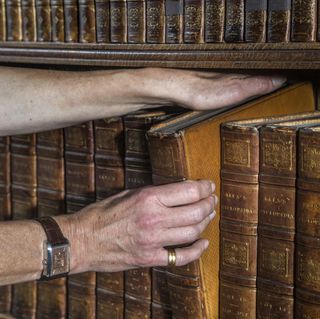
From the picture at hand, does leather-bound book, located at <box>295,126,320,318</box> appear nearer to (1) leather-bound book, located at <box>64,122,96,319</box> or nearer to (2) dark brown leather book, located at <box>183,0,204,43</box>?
(2) dark brown leather book, located at <box>183,0,204,43</box>

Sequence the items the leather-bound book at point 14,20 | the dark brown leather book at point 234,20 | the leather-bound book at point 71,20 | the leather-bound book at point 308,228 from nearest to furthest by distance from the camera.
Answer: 1. the leather-bound book at point 308,228
2. the dark brown leather book at point 234,20
3. the leather-bound book at point 71,20
4. the leather-bound book at point 14,20

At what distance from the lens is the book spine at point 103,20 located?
1.35m

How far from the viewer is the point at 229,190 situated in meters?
1.18

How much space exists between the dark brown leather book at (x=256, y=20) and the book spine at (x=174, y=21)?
0.13m

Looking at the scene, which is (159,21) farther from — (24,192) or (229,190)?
(24,192)

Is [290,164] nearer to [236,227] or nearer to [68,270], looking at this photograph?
[236,227]

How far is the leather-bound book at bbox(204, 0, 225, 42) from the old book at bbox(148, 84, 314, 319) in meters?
0.13

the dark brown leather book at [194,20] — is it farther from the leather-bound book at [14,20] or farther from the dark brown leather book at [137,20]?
the leather-bound book at [14,20]

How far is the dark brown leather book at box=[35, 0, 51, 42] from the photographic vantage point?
1459mm

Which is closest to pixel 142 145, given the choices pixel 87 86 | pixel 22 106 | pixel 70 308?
pixel 87 86

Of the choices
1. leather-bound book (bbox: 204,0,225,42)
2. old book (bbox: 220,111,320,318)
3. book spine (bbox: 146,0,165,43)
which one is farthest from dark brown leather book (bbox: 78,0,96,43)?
old book (bbox: 220,111,320,318)

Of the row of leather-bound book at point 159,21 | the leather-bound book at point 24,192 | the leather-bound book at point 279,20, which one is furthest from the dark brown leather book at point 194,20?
the leather-bound book at point 24,192

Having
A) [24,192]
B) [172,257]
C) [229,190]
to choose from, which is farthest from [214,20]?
[24,192]

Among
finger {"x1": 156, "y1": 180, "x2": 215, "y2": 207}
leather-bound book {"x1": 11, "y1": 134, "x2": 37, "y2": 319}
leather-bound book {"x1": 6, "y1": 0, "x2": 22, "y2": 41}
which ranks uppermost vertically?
leather-bound book {"x1": 6, "y1": 0, "x2": 22, "y2": 41}
